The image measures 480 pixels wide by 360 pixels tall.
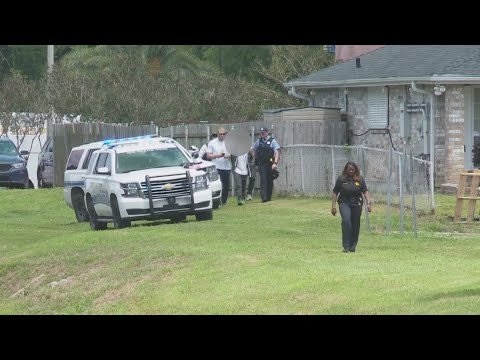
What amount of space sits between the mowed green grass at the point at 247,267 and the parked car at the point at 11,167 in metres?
11.1

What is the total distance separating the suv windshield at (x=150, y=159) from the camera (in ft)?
89.2

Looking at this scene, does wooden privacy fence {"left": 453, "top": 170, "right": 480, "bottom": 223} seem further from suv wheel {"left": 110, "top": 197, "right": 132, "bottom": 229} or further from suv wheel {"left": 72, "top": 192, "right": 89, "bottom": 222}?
suv wheel {"left": 72, "top": 192, "right": 89, "bottom": 222}

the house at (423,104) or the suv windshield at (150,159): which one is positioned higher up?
the house at (423,104)

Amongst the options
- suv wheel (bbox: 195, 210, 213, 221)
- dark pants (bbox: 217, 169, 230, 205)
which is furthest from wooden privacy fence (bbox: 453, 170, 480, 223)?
dark pants (bbox: 217, 169, 230, 205)

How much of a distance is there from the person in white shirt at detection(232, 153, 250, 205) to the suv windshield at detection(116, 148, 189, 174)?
4.17 metres

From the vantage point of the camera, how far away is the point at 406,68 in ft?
111

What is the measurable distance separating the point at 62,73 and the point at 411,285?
34047mm

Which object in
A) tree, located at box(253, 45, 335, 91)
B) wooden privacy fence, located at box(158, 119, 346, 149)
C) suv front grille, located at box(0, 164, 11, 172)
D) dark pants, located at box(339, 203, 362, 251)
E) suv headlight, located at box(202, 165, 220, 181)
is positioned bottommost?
dark pants, located at box(339, 203, 362, 251)

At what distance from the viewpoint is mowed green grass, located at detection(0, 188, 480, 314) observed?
1573 cm

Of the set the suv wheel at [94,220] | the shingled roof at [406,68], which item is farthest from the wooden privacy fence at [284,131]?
the suv wheel at [94,220]

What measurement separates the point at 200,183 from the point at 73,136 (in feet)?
48.0

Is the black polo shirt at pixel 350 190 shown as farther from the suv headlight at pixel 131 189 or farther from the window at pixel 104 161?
the window at pixel 104 161

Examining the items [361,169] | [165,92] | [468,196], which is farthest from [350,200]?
[165,92]

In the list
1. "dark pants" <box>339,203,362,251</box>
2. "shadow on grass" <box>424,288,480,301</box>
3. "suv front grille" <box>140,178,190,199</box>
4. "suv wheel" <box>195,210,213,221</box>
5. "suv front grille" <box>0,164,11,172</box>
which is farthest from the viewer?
"suv front grille" <box>0,164,11,172</box>
